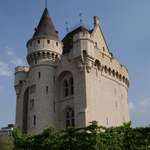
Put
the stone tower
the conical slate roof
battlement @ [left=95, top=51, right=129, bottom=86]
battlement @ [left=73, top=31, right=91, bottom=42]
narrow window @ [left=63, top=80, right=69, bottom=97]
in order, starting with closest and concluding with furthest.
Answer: the stone tower → battlement @ [left=73, top=31, right=91, bottom=42] → narrow window @ [left=63, top=80, right=69, bottom=97] → battlement @ [left=95, top=51, right=129, bottom=86] → the conical slate roof

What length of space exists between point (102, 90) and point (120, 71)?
742 cm

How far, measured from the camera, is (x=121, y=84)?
59.4 metres

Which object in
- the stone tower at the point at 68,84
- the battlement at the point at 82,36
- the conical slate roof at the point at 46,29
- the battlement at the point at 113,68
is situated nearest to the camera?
the stone tower at the point at 68,84

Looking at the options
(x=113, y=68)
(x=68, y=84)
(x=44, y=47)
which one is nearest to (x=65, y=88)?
(x=68, y=84)

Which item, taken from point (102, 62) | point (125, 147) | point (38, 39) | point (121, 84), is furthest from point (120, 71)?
point (125, 147)

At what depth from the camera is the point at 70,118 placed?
5197cm

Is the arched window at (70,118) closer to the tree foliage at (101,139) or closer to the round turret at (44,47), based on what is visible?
the round turret at (44,47)

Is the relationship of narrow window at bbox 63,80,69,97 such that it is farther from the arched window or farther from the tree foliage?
the tree foliage

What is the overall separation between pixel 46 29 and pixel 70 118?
14.7 meters

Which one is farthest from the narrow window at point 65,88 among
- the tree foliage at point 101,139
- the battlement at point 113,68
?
the tree foliage at point 101,139

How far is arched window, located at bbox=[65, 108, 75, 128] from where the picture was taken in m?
51.8

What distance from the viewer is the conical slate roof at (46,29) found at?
5714 cm

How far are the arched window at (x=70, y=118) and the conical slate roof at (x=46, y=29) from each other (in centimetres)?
1164

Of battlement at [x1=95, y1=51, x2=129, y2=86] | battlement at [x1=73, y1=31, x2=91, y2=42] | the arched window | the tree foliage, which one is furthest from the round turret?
the tree foliage
